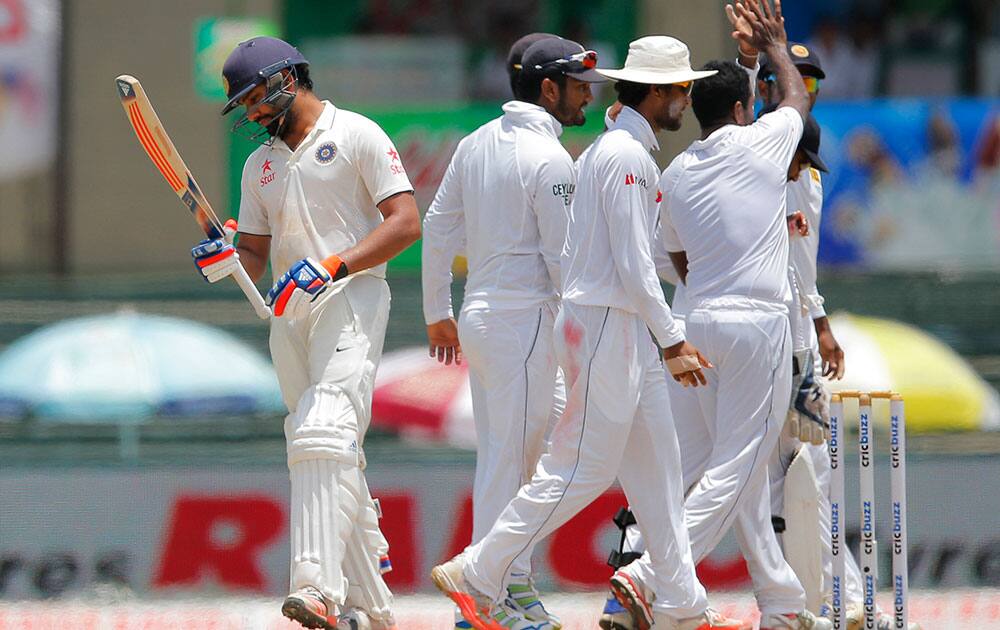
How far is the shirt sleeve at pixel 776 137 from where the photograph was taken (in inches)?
236

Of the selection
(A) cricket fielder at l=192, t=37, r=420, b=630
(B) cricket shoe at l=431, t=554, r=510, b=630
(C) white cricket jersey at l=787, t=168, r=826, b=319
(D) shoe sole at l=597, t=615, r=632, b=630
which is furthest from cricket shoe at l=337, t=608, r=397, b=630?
(C) white cricket jersey at l=787, t=168, r=826, b=319

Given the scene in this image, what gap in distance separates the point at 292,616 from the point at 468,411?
4588 mm

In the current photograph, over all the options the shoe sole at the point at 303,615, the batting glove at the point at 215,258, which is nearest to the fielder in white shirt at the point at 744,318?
the shoe sole at the point at 303,615

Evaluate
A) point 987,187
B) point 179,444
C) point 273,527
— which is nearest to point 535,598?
point 273,527

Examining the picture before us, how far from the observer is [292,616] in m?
5.60

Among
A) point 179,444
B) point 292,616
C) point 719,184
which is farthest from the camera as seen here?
point 179,444

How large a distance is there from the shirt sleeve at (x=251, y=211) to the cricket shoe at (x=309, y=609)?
49.0 inches

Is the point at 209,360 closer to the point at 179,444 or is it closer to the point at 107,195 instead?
the point at 179,444

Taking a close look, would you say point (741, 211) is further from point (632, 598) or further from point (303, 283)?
point (303, 283)

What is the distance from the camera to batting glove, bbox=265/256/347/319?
5.62 m

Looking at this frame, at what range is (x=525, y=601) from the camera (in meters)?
6.19

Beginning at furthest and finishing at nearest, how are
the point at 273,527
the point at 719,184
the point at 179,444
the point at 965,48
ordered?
1. the point at 965,48
2. the point at 179,444
3. the point at 273,527
4. the point at 719,184

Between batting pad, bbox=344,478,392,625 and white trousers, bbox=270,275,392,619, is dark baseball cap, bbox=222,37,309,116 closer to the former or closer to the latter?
white trousers, bbox=270,275,392,619

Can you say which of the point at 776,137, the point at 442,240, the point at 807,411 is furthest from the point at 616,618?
the point at 776,137
